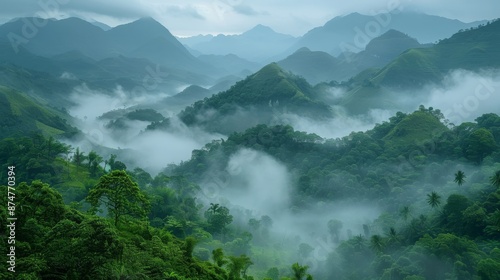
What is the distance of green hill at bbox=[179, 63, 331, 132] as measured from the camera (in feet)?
527

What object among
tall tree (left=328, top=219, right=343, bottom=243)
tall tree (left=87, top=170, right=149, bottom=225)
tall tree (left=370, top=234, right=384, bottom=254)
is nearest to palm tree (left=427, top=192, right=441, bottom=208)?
tall tree (left=370, top=234, right=384, bottom=254)

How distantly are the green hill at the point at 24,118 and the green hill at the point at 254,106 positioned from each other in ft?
163

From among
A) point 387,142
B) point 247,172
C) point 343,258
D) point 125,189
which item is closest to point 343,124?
point 387,142

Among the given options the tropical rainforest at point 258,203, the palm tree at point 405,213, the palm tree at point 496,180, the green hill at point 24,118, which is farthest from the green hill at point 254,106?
the palm tree at point 496,180

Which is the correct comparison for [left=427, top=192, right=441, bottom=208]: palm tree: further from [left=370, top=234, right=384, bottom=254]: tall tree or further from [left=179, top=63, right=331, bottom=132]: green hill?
[left=179, top=63, right=331, bottom=132]: green hill

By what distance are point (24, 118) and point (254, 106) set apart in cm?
8410

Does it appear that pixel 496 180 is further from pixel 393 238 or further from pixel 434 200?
pixel 393 238

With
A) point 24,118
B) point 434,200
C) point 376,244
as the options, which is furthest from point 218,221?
point 24,118

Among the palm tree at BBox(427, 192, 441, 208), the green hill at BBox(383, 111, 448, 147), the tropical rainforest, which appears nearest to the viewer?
the tropical rainforest

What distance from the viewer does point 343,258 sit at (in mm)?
57031

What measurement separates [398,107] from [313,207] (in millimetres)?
123829

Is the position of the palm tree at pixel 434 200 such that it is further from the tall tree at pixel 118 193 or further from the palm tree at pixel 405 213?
the tall tree at pixel 118 193

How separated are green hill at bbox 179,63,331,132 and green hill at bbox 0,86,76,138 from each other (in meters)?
49.7

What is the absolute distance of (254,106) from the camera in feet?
547
